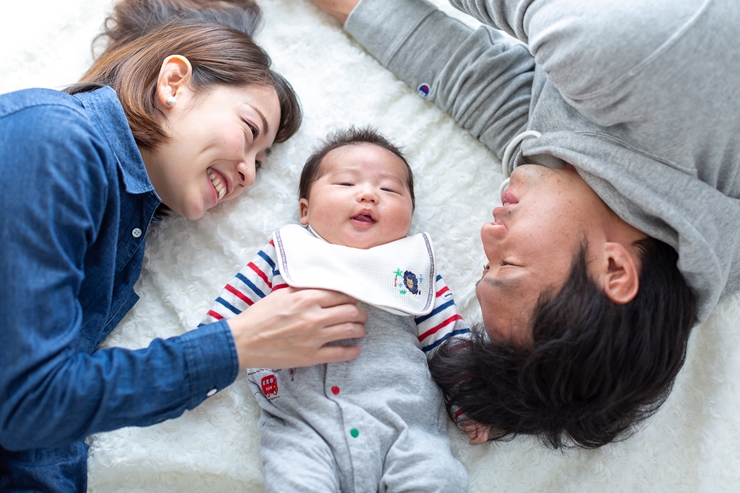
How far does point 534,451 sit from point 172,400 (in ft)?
3.01

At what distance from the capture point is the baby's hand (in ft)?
4.99

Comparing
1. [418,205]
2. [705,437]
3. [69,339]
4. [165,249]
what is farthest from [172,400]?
[705,437]

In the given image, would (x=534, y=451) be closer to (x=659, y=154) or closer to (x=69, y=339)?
(x=659, y=154)

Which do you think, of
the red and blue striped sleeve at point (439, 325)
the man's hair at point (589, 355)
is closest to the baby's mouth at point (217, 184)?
the red and blue striped sleeve at point (439, 325)

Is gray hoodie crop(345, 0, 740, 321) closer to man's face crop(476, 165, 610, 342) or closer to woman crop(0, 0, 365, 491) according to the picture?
man's face crop(476, 165, 610, 342)

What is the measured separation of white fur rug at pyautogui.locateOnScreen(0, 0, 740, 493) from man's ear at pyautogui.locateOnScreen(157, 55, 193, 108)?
14.7 inches

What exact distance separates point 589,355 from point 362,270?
0.57m

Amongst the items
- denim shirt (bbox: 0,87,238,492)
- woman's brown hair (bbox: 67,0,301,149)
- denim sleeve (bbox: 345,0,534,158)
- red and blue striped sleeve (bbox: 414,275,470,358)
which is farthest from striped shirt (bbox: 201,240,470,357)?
denim sleeve (bbox: 345,0,534,158)

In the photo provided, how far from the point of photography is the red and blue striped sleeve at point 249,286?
1.54 m

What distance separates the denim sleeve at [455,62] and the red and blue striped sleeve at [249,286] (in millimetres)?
725

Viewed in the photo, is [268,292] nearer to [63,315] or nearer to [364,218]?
[364,218]

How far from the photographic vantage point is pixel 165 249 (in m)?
1.73

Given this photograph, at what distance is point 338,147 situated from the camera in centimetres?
168

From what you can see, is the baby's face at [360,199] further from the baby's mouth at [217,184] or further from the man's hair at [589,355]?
the man's hair at [589,355]
